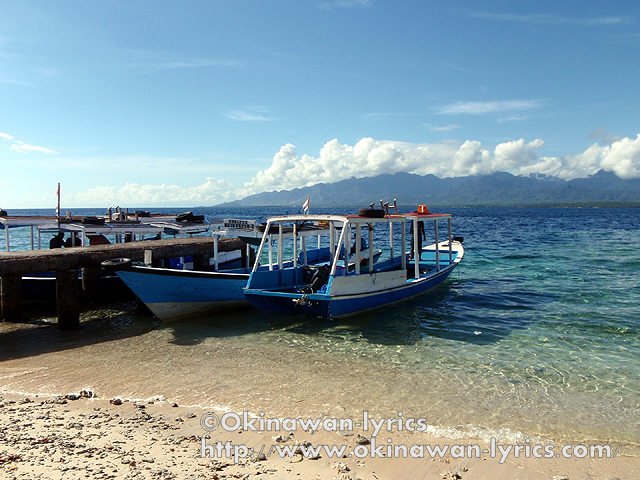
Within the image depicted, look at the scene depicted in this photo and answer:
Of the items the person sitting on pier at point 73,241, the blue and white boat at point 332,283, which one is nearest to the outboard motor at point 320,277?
the blue and white boat at point 332,283

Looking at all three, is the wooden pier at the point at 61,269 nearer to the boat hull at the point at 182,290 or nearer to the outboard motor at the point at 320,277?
the boat hull at the point at 182,290

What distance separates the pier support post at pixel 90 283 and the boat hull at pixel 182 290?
10.3 ft

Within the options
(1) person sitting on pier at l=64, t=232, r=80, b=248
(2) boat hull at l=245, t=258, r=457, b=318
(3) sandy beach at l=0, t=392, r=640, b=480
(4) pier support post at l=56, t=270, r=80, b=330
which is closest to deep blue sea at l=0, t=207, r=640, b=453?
(4) pier support post at l=56, t=270, r=80, b=330

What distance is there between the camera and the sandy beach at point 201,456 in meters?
5.15

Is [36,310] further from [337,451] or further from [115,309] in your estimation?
[337,451]

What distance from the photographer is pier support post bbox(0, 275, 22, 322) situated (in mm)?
12508

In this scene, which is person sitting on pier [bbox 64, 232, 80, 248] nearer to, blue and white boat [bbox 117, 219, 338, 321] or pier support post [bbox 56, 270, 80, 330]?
pier support post [bbox 56, 270, 80, 330]

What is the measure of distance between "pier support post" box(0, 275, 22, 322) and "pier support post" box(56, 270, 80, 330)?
1.47 metres

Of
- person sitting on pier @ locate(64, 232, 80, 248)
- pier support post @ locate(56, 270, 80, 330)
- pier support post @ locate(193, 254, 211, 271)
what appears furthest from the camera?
person sitting on pier @ locate(64, 232, 80, 248)

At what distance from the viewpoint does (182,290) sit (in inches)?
502

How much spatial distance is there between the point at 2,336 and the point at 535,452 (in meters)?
12.8

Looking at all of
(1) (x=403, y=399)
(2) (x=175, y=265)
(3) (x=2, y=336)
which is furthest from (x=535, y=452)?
(2) (x=175, y=265)

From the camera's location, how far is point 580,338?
36.9 ft

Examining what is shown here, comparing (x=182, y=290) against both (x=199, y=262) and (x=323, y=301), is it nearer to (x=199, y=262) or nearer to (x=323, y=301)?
(x=199, y=262)
